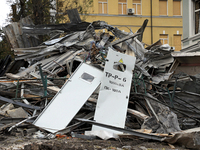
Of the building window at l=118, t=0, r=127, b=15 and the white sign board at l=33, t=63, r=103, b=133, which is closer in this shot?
the white sign board at l=33, t=63, r=103, b=133

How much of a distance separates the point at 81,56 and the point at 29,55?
2.08m

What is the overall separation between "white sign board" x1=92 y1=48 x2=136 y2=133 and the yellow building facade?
18268 mm

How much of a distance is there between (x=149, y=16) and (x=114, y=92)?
66.9 feet

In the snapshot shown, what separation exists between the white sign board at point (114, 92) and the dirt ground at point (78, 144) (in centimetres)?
62

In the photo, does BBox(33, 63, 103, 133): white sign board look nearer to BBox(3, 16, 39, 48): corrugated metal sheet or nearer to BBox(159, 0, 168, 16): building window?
BBox(3, 16, 39, 48): corrugated metal sheet

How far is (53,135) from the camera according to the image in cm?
508

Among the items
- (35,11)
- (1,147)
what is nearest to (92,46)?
(1,147)

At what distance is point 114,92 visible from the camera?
584 centimetres

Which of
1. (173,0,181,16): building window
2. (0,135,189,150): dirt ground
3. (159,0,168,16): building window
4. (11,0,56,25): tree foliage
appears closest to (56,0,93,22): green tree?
(11,0,56,25): tree foliage

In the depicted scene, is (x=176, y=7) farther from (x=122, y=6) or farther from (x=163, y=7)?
(x=122, y=6)

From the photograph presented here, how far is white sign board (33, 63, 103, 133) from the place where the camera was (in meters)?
5.35

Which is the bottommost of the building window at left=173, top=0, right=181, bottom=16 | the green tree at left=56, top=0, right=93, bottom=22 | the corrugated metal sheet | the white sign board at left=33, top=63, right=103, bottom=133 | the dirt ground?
the dirt ground

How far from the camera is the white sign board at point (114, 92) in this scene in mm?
5573

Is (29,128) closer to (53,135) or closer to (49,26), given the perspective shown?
(53,135)
